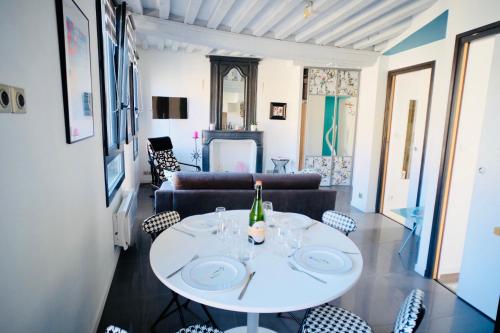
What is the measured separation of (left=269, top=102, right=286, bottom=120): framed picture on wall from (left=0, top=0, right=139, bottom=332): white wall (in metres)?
4.88

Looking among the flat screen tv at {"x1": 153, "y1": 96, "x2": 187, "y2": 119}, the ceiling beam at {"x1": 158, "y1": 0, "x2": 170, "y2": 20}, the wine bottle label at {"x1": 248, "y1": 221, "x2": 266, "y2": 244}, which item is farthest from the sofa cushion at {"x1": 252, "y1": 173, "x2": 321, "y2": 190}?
the flat screen tv at {"x1": 153, "y1": 96, "x2": 187, "y2": 119}

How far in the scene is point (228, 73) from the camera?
6172 mm

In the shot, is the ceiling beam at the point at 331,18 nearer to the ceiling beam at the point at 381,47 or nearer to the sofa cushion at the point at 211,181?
the ceiling beam at the point at 381,47

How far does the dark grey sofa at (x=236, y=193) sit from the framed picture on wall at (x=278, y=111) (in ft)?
11.4

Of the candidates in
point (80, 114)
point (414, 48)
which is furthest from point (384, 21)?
point (80, 114)

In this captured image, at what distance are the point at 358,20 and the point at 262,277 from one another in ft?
11.3

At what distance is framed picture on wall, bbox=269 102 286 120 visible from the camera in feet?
21.1

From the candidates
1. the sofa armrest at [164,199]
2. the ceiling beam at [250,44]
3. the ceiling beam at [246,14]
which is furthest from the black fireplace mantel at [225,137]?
the sofa armrest at [164,199]

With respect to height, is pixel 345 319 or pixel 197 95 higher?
pixel 197 95

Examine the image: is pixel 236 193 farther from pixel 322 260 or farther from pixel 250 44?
pixel 250 44

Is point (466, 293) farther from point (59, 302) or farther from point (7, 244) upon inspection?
point (7, 244)

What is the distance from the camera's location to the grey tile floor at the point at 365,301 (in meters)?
2.10

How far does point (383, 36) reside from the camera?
4.06m

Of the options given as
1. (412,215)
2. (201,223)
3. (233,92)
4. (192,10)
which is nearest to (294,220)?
(201,223)
